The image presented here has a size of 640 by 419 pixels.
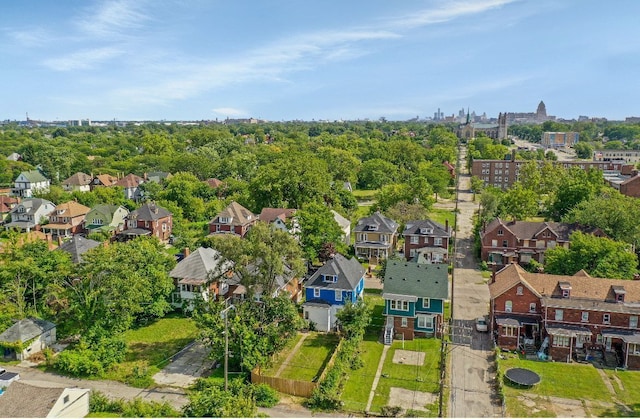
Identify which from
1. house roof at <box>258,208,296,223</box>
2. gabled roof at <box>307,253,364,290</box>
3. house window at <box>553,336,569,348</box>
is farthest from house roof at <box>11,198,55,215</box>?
house window at <box>553,336,569,348</box>

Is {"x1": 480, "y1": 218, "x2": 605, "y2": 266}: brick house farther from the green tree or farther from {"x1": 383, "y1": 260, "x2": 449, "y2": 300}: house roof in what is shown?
{"x1": 383, "y1": 260, "x2": 449, "y2": 300}: house roof

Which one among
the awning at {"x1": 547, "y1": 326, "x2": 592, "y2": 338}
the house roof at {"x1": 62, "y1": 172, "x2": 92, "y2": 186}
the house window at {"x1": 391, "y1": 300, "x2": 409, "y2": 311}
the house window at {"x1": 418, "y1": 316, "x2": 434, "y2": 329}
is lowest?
the house window at {"x1": 418, "y1": 316, "x2": 434, "y2": 329}

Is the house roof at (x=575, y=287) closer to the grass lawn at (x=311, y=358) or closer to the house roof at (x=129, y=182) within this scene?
the grass lawn at (x=311, y=358)

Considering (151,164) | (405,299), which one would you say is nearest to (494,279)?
(405,299)

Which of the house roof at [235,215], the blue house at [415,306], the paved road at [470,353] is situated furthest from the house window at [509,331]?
the house roof at [235,215]

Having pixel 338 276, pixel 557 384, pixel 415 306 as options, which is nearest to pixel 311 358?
pixel 338 276

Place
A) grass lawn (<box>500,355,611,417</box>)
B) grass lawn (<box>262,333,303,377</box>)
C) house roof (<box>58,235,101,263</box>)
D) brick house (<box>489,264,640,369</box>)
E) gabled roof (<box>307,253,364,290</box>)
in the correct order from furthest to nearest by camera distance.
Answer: house roof (<box>58,235,101,263</box>), gabled roof (<box>307,253,364,290</box>), brick house (<box>489,264,640,369</box>), grass lawn (<box>262,333,303,377</box>), grass lawn (<box>500,355,611,417</box>)
